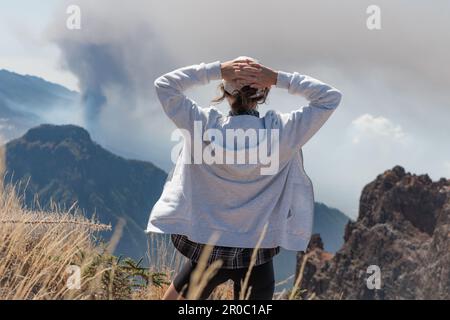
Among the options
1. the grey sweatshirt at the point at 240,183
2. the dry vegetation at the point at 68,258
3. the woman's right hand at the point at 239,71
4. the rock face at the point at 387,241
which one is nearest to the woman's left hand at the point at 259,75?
the woman's right hand at the point at 239,71

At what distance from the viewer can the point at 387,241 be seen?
79875 millimetres

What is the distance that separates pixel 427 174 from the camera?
3307 inches

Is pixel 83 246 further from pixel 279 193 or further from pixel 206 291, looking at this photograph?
pixel 279 193

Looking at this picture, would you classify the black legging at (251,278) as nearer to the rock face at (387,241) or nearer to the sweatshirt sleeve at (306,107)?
the sweatshirt sleeve at (306,107)

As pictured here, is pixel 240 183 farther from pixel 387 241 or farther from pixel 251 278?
pixel 387 241

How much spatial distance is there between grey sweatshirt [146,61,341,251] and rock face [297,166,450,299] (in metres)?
72.8

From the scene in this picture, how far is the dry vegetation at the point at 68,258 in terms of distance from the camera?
4430 mm

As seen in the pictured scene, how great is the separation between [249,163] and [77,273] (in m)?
1.46

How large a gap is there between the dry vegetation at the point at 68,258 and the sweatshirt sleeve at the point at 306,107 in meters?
1.36

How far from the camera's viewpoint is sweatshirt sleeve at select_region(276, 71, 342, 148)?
3.61 metres
